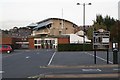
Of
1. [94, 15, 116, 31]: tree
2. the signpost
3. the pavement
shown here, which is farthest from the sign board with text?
[94, 15, 116, 31]: tree

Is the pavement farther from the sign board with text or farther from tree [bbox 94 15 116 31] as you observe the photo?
tree [bbox 94 15 116 31]

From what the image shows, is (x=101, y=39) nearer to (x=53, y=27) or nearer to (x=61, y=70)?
(x=61, y=70)

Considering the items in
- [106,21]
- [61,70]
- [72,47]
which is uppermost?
[106,21]

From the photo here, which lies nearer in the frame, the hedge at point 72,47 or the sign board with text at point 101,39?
the sign board with text at point 101,39

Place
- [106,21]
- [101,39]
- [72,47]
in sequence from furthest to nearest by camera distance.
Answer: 1. [106,21]
2. [72,47]
3. [101,39]

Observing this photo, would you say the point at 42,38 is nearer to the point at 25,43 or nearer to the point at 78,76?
the point at 25,43

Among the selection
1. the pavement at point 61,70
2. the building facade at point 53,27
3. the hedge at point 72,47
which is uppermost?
the building facade at point 53,27

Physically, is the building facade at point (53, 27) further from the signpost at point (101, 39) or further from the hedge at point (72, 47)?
the signpost at point (101, 39)

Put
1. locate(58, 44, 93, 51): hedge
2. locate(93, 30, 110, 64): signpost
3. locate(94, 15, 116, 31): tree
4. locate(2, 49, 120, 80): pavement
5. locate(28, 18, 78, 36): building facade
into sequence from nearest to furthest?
locate(2, 49, 120, 80): pavement → locate(93, 30, 110, 64): signpost → locate(58, 44, 93, 51): hedge → locate(94, 15, 116, 31): tree → locate(28, 18, 78, 36): building facade

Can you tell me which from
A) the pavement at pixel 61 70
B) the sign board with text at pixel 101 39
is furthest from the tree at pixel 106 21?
the sign board with text at pixel 101 39

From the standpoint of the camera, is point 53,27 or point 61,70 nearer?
point 61,70

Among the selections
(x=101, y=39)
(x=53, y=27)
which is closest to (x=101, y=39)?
(x=101, y=39)

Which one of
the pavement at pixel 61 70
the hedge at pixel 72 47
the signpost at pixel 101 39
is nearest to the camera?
the pavement at pixel 61 70

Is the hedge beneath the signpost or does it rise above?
beneath
